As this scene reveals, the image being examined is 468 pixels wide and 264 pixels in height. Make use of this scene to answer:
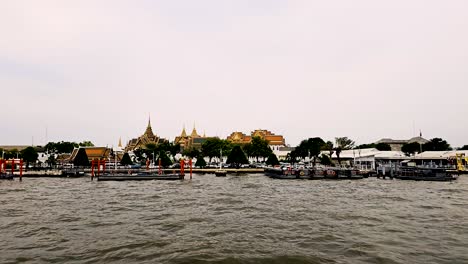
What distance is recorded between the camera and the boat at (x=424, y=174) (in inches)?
1734

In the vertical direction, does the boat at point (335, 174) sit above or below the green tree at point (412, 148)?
below

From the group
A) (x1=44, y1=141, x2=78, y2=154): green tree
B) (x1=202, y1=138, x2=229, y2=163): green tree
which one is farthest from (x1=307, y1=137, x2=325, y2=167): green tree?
(x1=44, y1=141, x2=78, y2=154): green tree

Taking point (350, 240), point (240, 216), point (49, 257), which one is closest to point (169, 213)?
point (240, 216)

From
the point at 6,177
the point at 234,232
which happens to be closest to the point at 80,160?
the point at 6,177

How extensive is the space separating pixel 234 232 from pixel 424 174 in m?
43.5

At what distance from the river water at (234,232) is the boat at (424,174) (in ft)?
78.2

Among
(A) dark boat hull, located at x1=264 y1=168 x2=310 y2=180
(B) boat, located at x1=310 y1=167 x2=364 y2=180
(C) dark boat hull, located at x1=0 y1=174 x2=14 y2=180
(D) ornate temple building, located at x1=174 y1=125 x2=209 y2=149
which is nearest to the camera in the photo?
(C) dark boat hull, located at x1=0 y1=174 x2=14 y2=180

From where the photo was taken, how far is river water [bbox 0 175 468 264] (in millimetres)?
10750

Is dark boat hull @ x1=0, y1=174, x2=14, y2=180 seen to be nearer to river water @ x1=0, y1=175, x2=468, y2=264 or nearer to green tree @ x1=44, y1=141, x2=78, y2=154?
river water @ x1=0, y1=175, x2=468, y2=264

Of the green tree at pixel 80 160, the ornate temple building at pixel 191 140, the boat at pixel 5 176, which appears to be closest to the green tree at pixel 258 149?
the ornate temple building at pixel 191 140

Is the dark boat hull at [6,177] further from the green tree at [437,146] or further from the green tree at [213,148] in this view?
the green tree at [437,146]

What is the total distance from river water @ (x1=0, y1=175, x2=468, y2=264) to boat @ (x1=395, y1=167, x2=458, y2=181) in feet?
78.2

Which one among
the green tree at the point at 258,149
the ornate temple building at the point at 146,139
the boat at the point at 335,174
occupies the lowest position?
the boat at the point at 335,174

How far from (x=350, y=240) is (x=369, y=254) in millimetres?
1810
